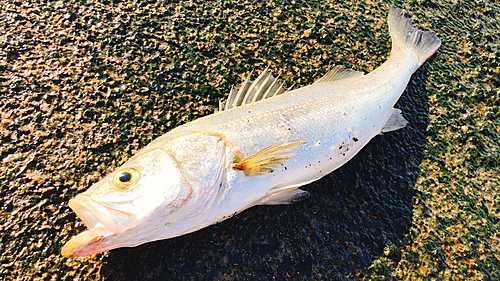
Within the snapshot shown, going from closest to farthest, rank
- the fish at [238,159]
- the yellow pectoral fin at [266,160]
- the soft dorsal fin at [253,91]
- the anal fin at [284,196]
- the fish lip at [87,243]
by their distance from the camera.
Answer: the fish lip at [87,243], the fish at [238,159], the yellow pectoral fin at [266,160], the anal fin at [284,196], the soft dorsal fin at [253,91]

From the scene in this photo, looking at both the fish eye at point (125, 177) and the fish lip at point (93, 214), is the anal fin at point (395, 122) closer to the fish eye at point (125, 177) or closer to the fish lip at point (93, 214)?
the fish eye at point (125, 177)

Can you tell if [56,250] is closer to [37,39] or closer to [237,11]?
[37,39]

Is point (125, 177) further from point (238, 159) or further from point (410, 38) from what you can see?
point (410, 38)

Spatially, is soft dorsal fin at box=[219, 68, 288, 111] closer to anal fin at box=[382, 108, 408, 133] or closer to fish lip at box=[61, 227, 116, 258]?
anal fin at box=[382, 108, 408, 133]

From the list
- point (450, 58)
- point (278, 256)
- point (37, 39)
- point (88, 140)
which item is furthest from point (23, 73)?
point (450, 58)

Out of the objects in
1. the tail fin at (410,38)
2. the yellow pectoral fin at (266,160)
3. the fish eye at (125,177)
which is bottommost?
the fish eye at (125,177)

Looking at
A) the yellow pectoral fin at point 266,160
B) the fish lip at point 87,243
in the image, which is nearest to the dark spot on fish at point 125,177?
the fish lip at point 87,243
